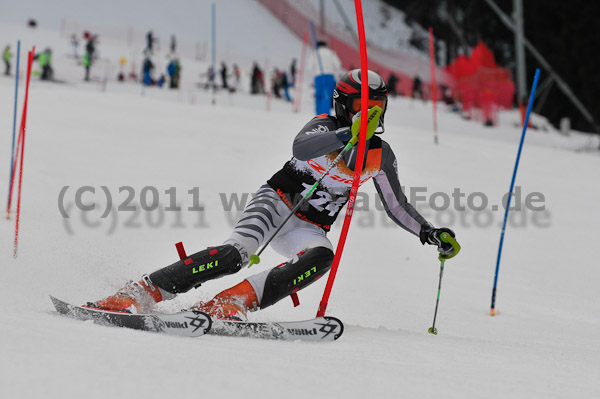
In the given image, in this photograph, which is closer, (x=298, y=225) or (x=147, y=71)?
(x=298, y=225)

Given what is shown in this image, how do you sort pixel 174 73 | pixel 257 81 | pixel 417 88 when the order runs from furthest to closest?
pixel 417 88 → pixel 257 81 → pixel 174 73

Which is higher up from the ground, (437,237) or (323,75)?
(323,75)

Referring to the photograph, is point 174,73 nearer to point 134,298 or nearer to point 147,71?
point 147,71

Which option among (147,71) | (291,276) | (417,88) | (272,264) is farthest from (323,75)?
(417,88)

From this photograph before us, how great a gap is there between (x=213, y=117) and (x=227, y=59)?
63.4 feet

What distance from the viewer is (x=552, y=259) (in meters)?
6.90

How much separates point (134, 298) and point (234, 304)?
49 centimetres

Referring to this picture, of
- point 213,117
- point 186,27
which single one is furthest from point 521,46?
point 186,27

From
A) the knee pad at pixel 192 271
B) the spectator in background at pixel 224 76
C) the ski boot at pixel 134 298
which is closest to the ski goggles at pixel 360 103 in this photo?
the knee pad at pixel 192 271

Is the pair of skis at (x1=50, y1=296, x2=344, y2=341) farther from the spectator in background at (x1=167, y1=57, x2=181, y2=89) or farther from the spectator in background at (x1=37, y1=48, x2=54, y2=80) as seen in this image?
the spectator in background at (x1=167, y1=57, x2=181, y2=89)

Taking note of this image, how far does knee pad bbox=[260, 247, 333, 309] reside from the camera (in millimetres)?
3062

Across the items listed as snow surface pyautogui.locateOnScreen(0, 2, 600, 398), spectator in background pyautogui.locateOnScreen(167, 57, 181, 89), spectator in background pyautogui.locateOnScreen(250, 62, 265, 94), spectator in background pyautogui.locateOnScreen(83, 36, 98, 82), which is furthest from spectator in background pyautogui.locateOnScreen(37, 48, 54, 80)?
spectator in background pyautogui.locateOnScreen(250, 62, 265, 94)

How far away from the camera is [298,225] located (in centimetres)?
352

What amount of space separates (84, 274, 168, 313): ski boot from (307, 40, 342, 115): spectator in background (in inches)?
298
